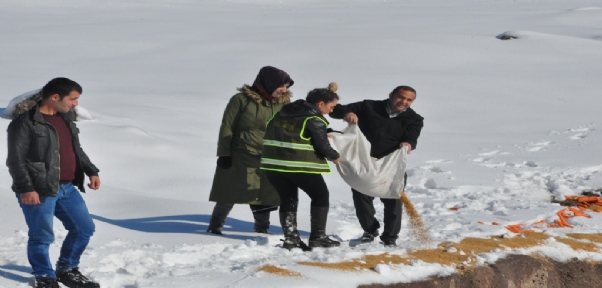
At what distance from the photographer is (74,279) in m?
4.79

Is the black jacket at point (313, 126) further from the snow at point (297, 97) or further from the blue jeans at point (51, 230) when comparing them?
the blue jeans at point (51, 230)

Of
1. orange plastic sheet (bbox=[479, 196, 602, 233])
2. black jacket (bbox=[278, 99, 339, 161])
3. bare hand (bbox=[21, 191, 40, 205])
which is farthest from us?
orange plastic sheet (bbox=[479, 196, 602, 233])

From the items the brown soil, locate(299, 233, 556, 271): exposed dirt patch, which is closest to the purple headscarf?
the brown soil

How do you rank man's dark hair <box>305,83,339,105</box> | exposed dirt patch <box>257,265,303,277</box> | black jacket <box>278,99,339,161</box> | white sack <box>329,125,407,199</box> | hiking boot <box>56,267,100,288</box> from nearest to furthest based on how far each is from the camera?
1. hiking boot <box>56,267,100,288</box>
2. exposed dirt patch <box>257,265,303,277</box>
3. black jacket <box>278,99,339,161</box>
4. man's dark hair <box>305,83,339,105</box>
5. white sack <box>329,125,407,199</box>

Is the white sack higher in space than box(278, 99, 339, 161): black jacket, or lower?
lower

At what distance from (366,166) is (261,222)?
3.58 ft

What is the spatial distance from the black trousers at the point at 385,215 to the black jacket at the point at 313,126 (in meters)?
0.90

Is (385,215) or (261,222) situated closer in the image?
(385,215)

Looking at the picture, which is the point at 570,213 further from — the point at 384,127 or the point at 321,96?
the point at 321,96

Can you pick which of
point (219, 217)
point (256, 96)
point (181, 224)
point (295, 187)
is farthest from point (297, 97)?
point (295, 187)

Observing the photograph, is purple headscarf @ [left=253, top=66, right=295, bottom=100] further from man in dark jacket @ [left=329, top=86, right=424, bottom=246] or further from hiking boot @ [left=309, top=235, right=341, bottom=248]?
hiking boot @ [left=309, top=235, right=341, bottom=248]

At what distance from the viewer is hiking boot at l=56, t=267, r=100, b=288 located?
15.6 ft

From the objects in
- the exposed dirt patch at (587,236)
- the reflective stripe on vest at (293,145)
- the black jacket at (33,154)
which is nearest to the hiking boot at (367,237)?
the reflective stripe on vest at (293,145)

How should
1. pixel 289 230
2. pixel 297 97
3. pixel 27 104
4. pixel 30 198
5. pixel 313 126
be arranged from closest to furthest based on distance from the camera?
pixel 30 198 < pixel 27 104 < pixel 313 126 < pixel 289 230 < pixel 297 97
